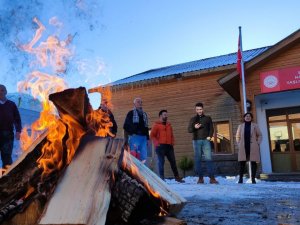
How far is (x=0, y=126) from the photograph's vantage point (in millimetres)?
6254

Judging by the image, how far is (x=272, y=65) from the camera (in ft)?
43.6

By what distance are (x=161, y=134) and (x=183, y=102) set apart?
9198 millimetres

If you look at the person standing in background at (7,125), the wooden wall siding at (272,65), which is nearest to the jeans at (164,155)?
the person standing in background at (7,125)

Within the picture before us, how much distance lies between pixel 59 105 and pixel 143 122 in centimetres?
449

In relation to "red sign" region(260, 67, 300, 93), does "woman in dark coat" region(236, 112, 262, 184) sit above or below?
below

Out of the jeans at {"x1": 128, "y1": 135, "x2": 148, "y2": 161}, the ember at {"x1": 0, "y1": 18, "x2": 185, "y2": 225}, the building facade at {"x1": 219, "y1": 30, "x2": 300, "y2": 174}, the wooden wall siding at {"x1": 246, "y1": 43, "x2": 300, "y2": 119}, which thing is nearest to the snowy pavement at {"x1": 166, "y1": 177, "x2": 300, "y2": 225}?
the ember at {"x1": 0, "y1": 18, "x2": 185, "y2": 225}

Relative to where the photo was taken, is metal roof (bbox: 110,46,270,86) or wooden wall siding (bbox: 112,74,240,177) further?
metal roof (bbox: 110,46,270,86)

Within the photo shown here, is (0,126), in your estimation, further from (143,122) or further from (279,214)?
(279,214)

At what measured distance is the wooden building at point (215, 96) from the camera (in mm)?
13297

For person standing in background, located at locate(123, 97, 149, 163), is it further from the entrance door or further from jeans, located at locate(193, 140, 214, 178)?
the entrance door

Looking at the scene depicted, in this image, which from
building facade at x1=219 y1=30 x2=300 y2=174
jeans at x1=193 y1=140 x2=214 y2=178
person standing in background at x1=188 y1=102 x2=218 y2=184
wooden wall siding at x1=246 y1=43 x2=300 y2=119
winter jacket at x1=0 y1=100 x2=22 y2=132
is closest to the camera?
winter jacket at x1=0 y1=100 x2=22 y2=132

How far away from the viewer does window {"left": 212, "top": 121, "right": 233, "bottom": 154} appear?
16.4m

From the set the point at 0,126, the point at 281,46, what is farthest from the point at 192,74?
the point at 0,126

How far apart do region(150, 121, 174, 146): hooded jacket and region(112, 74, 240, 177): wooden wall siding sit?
26.6ft
